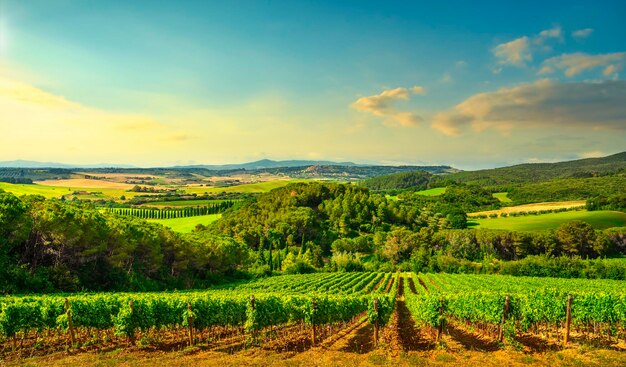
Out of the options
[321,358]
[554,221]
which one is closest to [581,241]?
[554,221]

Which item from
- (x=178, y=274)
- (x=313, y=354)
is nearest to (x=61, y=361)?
(x=313, y=354)

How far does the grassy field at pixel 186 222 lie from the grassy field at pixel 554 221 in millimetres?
111607

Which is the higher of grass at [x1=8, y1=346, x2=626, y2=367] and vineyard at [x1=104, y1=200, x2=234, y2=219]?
grass at [x1=8, y1=346, x2=626, y2=367]

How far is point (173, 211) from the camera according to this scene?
15100 cm

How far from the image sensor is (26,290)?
112ft

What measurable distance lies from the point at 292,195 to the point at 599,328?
5726 inches

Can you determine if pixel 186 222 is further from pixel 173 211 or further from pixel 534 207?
pixel 534 207

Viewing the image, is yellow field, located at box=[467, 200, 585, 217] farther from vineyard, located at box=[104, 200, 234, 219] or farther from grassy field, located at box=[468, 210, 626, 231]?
vineyard, located at box=[104, 200, 234, 219]

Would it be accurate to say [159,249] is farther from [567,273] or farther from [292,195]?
[292,195]

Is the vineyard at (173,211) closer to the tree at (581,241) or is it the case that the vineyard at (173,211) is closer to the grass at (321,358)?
the grass at (321,358)

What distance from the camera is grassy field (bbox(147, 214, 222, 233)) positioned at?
405 ft

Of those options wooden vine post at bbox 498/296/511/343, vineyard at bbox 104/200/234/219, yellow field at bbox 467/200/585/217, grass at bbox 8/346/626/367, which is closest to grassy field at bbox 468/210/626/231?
yellow field at bbox 467/200/585/217

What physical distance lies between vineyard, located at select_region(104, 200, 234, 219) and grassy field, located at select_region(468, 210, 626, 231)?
11567cm

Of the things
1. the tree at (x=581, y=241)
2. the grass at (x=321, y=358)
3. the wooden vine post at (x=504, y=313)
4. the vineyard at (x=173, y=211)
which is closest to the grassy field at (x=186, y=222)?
the vineyard at (x=173, y=211)
